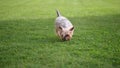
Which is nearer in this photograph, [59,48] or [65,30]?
[59,48]

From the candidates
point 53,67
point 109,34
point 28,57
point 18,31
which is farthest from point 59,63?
point 18,31

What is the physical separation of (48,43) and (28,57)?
161cm

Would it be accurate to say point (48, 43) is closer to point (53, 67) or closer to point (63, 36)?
point (63, 36)

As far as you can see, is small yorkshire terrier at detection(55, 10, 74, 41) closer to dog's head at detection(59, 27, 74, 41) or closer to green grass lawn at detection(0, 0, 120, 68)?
dog's head at detection(59, 27, 74, 41)

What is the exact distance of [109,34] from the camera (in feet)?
33.1

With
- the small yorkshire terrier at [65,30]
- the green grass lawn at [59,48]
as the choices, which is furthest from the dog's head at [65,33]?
the green grass lawn at [59,48]

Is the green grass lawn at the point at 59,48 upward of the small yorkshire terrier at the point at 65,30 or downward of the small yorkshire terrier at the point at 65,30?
downward

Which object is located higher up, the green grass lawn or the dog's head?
the dog's head

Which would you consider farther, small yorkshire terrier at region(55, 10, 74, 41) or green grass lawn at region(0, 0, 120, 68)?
small yorkshire terrier at region(55, 10, 74, 41)

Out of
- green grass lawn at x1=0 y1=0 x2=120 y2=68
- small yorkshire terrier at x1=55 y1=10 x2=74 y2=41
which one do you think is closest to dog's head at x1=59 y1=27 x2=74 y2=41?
Result: small yorkshire terrier at x1=55 y1=10 x2=74 y2=41

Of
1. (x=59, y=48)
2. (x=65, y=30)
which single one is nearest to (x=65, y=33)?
(x=65, y=30)

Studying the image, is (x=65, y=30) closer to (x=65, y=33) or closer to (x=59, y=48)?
(x=65, y=33)

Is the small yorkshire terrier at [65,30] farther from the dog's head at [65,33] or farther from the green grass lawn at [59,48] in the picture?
the green grass lawn at [59,48]

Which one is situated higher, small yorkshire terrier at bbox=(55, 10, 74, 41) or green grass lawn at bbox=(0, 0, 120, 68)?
small yorkshire terrier at bbox=(55, 10, 74, 41)
